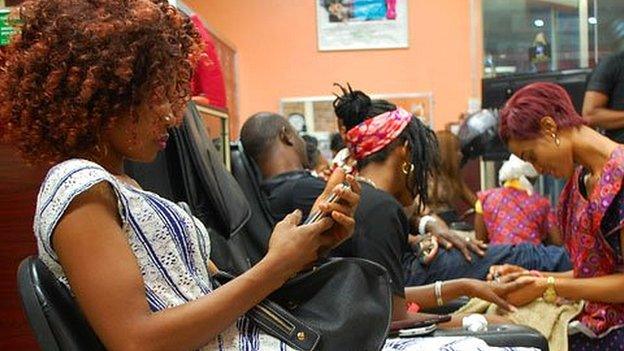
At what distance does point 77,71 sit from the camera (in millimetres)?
936

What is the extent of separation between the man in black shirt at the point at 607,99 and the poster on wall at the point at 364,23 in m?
2.45

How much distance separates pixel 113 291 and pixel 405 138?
118 cm

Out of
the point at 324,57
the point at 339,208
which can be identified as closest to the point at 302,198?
the point at 339,208

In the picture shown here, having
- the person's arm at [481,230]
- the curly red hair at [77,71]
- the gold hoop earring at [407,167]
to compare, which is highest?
the curly red hair at [77,71]

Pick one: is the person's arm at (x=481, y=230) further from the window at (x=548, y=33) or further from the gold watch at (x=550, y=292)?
the window at (x=548, y=33)

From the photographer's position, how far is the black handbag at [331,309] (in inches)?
37.8

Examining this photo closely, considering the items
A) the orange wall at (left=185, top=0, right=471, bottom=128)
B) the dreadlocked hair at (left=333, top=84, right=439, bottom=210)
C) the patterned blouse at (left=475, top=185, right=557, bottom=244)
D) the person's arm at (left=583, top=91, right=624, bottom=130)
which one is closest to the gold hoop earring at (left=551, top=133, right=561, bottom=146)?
the dreadlocked hair at (left=333, top=84, right=439, bottom=210)

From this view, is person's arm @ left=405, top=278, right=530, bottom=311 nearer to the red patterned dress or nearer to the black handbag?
the red patterned dress

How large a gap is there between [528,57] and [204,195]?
390 centimetres

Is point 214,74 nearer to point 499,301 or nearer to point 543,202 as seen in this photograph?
point 499,301

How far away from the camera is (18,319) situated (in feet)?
5.32

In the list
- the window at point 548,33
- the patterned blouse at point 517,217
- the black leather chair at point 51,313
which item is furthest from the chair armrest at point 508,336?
the window at point 548,33

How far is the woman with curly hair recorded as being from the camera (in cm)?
86

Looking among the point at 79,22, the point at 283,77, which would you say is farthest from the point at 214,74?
the point at 283,77
